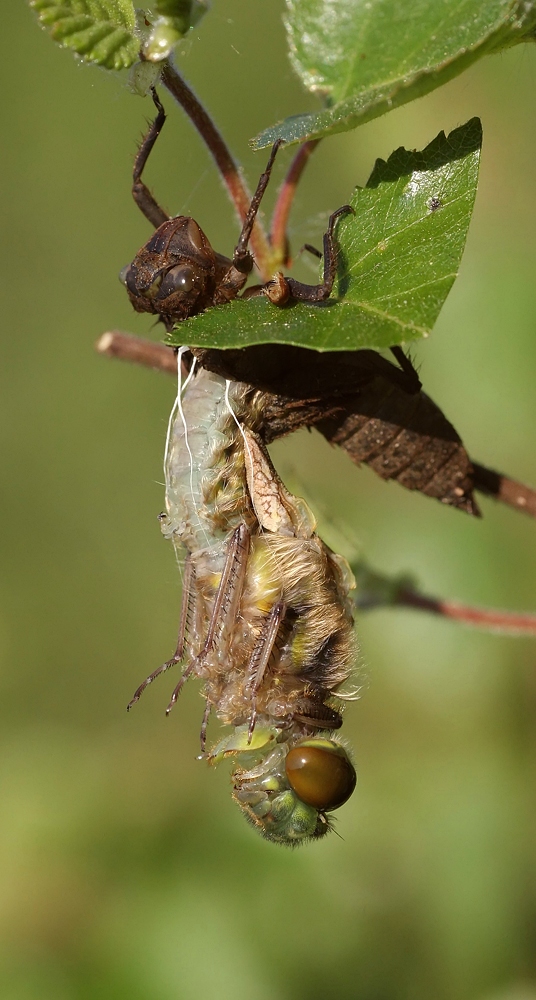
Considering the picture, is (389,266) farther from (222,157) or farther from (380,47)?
(222,157)

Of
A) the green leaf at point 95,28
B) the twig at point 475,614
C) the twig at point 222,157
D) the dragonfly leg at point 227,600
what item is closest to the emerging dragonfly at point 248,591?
the dragonfly leg at point 227,600

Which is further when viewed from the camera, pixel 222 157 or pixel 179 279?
pixel 222 157

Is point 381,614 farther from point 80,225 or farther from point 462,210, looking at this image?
point 80,225

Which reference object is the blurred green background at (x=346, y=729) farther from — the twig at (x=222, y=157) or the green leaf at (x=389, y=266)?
the green leaf at (x=389, y=266)

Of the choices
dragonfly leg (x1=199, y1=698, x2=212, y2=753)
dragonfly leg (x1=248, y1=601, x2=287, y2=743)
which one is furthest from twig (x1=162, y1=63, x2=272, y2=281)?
dragonfly leg (x1=199, y1=698, x2=212, y2=753)

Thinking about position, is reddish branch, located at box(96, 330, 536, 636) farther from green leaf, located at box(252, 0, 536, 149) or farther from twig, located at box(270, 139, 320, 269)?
green leaf, located at box(252, 0, 536, 149)

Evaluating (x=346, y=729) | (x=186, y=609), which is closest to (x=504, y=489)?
(x=186, y=609)

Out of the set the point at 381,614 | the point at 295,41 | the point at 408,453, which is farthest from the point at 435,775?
the point at 295,41
